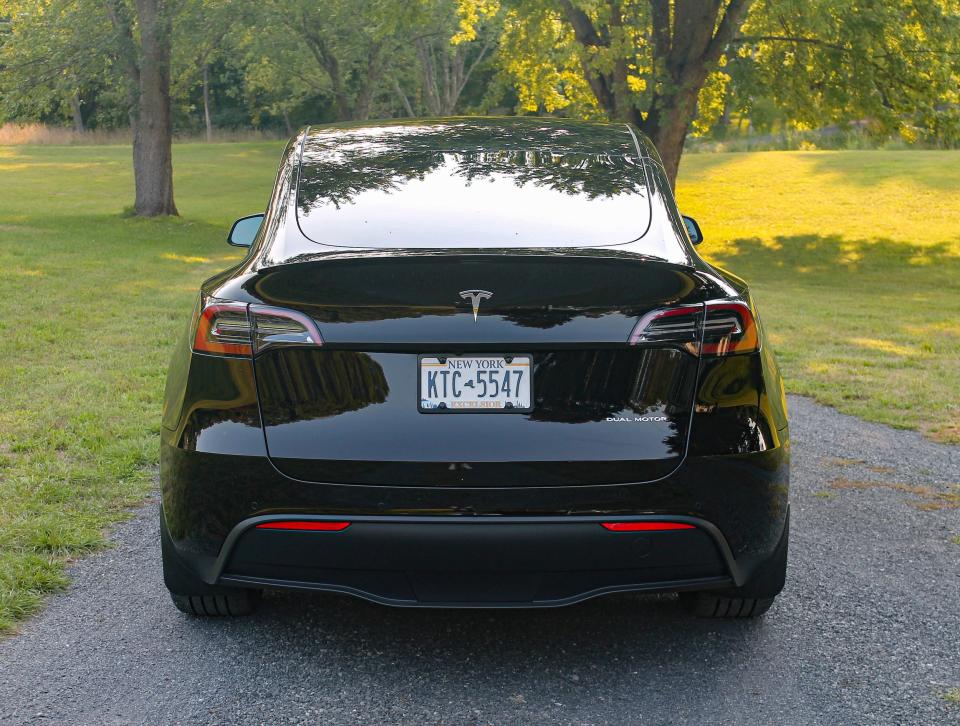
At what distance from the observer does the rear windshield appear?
3775mm

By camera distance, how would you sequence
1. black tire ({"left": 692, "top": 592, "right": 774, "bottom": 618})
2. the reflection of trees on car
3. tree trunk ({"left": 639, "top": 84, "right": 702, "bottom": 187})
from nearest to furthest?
black tire ({"left": 692, "top": 592, "right": 774, "bottom": 618}) < the reflection of trees on car < tree trunk ({"left": 639, "top": 84, "right": 702, "bottom": 187})

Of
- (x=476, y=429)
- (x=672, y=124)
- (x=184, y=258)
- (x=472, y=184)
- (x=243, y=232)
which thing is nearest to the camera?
(x=476, y=429)

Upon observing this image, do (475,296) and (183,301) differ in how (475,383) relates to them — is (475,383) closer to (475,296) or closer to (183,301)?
(475,296)

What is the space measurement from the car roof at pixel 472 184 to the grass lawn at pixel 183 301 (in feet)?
6.20

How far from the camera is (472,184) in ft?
13.8

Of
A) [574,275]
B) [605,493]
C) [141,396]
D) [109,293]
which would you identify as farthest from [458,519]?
[109,293]

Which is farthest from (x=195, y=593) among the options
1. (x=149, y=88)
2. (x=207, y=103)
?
(x=207, y=103)

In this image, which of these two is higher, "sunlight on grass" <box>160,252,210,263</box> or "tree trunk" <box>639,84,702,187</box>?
"tree trunk" <box>639,84,702,187</box>

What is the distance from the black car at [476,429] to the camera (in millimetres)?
3334

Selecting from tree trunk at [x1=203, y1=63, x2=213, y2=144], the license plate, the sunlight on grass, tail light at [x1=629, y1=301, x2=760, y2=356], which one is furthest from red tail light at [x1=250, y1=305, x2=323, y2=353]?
tree trunk at [x1=203, y1=63, x2=213, y2=144]

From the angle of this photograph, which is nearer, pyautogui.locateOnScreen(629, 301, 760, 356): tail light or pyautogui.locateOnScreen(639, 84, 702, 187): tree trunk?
pyautogui.locateOnScreen(629, 301, 760, 356): tail light

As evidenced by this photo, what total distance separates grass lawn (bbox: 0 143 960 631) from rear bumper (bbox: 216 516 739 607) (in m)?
1.27

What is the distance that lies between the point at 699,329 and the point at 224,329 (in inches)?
56.0

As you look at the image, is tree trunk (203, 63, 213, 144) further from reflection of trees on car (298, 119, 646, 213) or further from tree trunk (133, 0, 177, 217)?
reflection of trees on car (298, 119, 646, 213)
